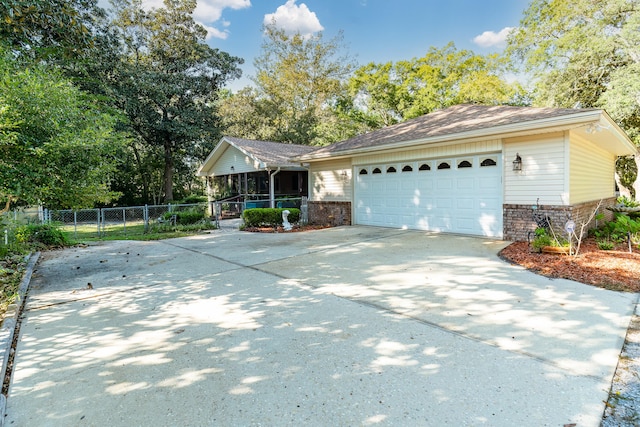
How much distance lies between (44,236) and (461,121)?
11.9m

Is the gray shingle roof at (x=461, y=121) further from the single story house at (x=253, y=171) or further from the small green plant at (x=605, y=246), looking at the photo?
the single story house at (x=253, y=171)

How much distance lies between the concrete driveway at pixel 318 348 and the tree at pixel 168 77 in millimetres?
18651

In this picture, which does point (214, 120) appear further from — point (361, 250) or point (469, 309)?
point (469, 309)

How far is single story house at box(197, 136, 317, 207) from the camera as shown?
15867 millimetres

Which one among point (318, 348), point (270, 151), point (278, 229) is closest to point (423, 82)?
point (270, 151)

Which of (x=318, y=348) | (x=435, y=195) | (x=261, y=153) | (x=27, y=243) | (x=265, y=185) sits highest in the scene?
(x=261, y=153)

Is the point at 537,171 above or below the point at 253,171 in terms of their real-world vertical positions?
below

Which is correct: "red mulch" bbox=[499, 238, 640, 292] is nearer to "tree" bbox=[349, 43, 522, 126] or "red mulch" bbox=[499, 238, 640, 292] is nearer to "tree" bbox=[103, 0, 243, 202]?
"tree" bbox=[349, 43, 522, 126]

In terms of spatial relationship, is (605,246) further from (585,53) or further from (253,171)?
(253,171)

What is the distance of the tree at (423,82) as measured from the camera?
21953 mm

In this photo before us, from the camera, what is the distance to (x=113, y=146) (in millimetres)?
5504

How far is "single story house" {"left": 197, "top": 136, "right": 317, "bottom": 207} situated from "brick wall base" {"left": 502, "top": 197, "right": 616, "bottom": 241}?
9446 mm

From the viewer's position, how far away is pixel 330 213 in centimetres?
1223

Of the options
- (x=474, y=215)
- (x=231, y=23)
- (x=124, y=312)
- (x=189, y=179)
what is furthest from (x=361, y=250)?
(x=189, y=179)
